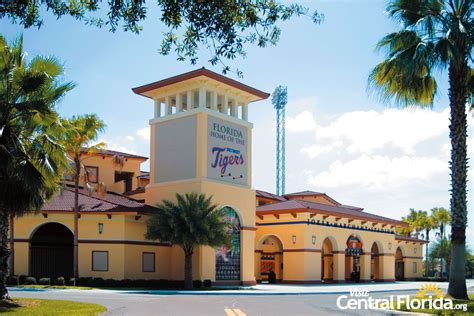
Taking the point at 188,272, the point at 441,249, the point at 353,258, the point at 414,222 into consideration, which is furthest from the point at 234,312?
the point at 414,222

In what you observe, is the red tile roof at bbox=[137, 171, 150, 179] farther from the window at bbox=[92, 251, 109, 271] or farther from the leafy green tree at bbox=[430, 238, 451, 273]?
the leafy green tree at bbox=[430, 238, 451, 273]

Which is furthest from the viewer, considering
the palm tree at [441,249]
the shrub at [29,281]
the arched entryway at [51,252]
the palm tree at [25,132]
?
the palm tree at [441,249]

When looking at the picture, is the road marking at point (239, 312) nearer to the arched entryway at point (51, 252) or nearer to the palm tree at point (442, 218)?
the arched entryway at point (51, 252)

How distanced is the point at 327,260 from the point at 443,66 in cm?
3028

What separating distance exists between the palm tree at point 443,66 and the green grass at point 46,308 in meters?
11.9

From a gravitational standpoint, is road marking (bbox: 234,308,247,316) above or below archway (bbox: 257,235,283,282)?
above

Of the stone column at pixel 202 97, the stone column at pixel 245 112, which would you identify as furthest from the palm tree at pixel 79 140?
the stone column at pixel 245 112

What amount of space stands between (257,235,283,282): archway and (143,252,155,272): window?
11128 millimetres

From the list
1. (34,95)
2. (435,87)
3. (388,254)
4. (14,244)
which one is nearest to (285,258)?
(388,254)

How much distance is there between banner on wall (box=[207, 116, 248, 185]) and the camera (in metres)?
37.4

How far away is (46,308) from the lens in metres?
19.0

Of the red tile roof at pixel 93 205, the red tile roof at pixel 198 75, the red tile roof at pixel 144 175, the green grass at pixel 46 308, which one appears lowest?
the green grass at pixel 46 308

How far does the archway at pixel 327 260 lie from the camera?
48.8 metres

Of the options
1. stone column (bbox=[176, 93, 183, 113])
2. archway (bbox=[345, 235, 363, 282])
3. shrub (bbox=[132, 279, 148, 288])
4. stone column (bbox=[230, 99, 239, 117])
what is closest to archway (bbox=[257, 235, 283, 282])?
archway (bbox=[345, 235, 363, 282])
